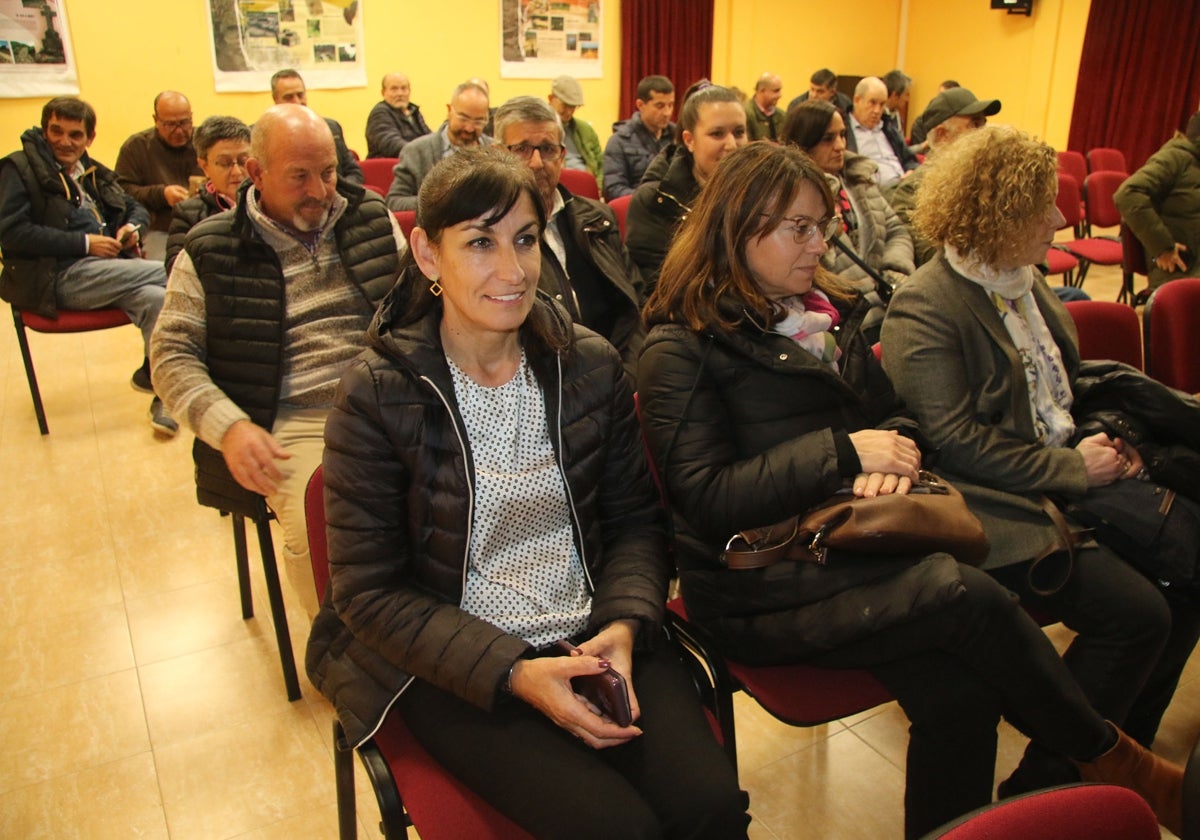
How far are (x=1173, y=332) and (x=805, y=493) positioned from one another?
4.69 ft

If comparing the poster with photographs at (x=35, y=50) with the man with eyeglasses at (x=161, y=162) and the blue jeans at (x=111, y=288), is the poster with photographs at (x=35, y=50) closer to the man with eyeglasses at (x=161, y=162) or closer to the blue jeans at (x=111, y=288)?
the man with eyeglasses at (x=161, y=162)

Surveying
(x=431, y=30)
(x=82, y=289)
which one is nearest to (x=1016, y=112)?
(x=431, y=30)

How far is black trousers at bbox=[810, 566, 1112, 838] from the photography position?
1.39 metres

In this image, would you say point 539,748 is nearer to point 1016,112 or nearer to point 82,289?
point 82,289

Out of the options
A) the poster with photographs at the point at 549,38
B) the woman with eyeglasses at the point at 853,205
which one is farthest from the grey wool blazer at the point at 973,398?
the poster with photographs at the point at 549,38

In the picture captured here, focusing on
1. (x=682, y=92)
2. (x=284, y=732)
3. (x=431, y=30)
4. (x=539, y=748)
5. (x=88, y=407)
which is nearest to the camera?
(x=539, y=748)

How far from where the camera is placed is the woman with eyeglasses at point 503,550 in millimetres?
1191

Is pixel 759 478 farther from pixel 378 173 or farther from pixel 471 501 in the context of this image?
pixel 378 173

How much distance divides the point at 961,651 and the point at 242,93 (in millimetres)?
7033

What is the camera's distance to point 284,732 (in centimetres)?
204

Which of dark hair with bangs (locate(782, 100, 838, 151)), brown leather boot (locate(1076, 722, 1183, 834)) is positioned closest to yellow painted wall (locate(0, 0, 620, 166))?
dark hair with bangs (locate(782, 100, 838, 151))

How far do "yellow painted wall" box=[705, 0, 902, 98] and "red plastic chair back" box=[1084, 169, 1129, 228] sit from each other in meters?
4.67

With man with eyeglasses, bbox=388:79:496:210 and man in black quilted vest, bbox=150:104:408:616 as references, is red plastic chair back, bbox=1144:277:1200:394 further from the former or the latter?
man with eyeglasses, bbox=388:79:496:210

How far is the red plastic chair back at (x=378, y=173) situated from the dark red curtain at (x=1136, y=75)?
7.04 metres
